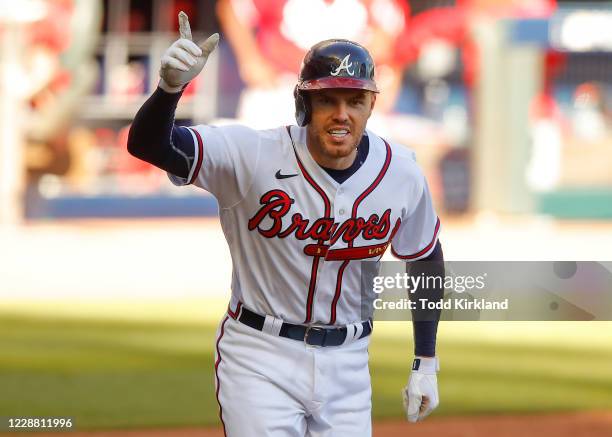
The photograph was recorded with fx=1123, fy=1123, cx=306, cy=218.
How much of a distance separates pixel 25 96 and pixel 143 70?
490 centimetres

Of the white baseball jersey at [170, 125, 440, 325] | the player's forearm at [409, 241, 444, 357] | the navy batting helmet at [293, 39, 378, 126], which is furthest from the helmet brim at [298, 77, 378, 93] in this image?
the player's forearm at [409, 241, 444, 357]

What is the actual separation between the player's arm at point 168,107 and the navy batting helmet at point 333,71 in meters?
0.34

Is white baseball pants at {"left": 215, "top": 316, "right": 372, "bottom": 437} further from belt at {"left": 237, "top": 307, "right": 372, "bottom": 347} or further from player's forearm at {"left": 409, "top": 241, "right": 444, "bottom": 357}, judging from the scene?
player's forearm at {"left": 409, "top": 241, "right": 444, "bottom": 357}

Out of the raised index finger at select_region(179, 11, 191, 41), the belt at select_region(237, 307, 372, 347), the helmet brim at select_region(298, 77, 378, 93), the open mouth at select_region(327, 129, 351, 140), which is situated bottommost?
the belt at select_region(237, 307, 372, 347)

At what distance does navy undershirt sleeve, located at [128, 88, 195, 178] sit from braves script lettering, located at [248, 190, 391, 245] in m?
0.31

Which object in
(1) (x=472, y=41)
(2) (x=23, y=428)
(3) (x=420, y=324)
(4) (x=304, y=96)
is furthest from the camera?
(1) (x=472, y=41)

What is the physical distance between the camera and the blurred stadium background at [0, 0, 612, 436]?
7.72m

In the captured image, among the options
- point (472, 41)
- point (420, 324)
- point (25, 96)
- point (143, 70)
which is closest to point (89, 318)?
point (420, 324)

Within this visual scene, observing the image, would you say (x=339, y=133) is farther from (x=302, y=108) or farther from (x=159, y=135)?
(x=159, y=135)

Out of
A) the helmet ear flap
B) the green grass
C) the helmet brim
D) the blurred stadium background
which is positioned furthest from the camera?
the blurred stadium background

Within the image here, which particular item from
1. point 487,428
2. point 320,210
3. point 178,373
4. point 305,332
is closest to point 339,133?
point 320,210

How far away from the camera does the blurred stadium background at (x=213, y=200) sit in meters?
7.72

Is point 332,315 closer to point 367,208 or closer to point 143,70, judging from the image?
point 367,208

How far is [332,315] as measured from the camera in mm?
3549
